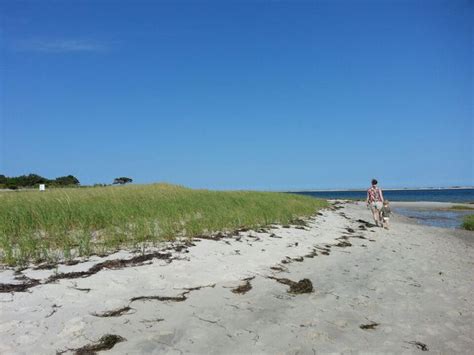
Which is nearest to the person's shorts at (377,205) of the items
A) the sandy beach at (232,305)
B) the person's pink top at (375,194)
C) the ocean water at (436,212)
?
the person's pink top at (375,194)

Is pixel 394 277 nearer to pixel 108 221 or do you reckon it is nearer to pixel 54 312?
pixel 54 312

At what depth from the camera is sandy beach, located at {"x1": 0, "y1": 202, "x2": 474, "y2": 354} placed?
12.6ft

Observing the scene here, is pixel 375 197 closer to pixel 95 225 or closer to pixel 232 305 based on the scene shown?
pixel 95 225

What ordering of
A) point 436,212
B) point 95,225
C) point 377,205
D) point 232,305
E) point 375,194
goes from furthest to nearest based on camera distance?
point 436,212, point 377,205, point 375,194, point 95,225, point 232,305

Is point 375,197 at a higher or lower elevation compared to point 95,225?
higher

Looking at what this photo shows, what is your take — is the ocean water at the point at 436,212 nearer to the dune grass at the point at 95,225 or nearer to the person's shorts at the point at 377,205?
the person's shorts at the point at 377,205

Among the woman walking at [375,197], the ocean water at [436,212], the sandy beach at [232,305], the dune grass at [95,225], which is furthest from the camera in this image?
the ocean water at [436,212]

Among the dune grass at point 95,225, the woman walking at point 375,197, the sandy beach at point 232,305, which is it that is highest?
the woman walking at point 375,197

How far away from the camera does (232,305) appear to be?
4.96m

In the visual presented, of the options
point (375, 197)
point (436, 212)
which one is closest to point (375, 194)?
point (375, 197)

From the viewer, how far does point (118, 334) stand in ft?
12.7

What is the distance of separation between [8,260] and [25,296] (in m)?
1.93

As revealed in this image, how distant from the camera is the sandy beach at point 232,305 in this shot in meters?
3.83

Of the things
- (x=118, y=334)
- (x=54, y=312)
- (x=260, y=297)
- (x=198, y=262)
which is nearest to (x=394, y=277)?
(x=260, y=297)
